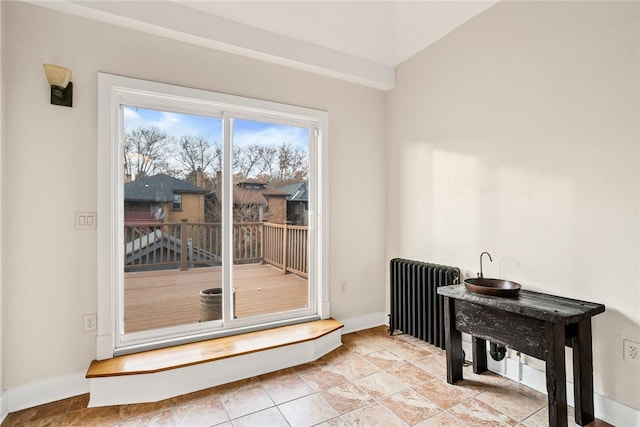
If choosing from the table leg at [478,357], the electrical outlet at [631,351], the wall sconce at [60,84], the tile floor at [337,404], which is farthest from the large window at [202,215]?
the electrical outlet at [631,351]

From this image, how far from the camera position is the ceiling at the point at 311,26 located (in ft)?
7.56

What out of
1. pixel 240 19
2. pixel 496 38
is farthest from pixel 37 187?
pixel 496 38

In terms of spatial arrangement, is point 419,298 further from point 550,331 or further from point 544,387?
point 550,331

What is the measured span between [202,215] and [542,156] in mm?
2587

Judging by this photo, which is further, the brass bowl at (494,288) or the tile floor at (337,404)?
the brass bowl at (494,288)

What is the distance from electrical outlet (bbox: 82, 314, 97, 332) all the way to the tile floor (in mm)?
440

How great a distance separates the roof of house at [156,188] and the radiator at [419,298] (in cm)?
203

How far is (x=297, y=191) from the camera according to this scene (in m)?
3.16

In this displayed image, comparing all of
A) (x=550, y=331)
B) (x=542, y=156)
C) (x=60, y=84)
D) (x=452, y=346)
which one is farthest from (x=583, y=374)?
(x=60, y=84)

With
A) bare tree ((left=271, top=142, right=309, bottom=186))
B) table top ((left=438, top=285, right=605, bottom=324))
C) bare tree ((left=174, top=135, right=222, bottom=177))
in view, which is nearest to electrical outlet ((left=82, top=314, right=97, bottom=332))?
bare tree ((left=174, top=135, right=222, bottom=177))

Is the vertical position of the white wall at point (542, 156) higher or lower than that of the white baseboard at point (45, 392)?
higher

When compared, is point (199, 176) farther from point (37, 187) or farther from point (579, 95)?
point (579, 95)

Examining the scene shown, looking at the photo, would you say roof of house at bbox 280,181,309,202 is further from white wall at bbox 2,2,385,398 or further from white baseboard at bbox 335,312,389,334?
white baseboard at bbox 335,312,389,334

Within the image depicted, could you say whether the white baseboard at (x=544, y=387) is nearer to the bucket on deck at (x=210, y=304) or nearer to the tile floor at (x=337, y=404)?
the tile floor at (x=337, y=404)
